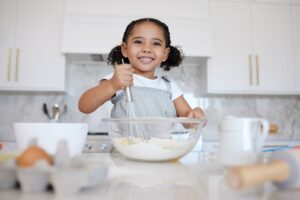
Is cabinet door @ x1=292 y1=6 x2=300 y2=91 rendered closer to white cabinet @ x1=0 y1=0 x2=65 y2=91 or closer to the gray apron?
the gray apron

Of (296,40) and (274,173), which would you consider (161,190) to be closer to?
(274,173)

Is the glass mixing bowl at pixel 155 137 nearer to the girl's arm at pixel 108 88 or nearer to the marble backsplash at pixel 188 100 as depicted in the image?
the girl's arm at pixel 108 88

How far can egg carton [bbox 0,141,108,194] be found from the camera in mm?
298

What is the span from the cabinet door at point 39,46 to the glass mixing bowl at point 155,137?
58.9 inches

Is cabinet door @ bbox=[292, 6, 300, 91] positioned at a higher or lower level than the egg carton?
higher

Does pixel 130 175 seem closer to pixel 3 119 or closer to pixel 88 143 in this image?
pixel 88 143

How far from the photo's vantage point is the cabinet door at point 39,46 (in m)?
1.95

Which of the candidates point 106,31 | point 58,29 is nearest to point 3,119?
point 58,29


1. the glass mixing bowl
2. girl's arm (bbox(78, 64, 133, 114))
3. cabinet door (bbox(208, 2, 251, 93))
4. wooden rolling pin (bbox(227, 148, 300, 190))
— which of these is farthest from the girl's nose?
cabinet door (bbox(208, 2, 251, 93))

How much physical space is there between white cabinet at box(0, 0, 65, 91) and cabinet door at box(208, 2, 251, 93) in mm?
1144

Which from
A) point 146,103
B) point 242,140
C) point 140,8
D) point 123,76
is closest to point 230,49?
point 140,8

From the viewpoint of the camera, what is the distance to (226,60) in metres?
2.07

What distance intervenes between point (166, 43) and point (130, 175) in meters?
0.93

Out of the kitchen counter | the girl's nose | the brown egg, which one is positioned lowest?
the kitchen counter
